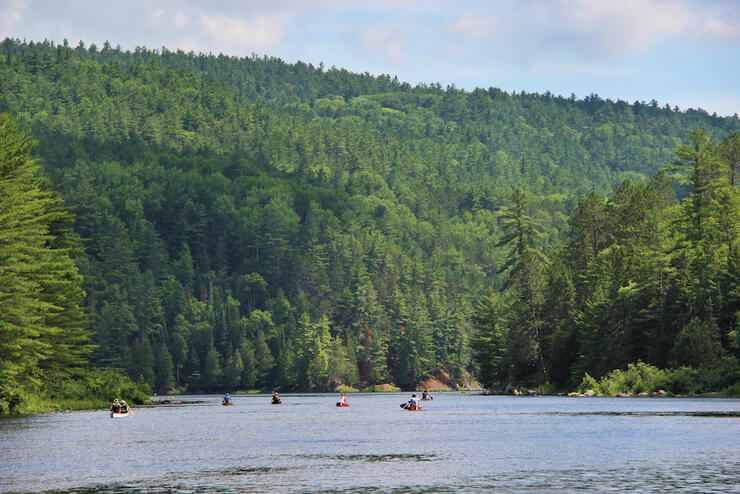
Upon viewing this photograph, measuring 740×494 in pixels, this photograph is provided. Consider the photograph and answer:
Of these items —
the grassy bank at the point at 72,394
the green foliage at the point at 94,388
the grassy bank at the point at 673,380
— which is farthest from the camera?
the grassy bank at the point at 673,380

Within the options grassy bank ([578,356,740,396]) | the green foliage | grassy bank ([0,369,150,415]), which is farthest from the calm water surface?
grassy bank ([578,356,740,396])

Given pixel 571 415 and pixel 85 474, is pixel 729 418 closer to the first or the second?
pixel 571 415

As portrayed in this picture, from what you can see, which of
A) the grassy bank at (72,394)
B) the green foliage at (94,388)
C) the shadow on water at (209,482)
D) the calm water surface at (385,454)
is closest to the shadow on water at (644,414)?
the calm water surface at (385,454)

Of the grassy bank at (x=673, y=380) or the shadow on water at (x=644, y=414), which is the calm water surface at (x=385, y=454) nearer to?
the shadow on water at (x=644, y=414)

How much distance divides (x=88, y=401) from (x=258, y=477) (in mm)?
69485

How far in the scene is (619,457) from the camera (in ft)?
151

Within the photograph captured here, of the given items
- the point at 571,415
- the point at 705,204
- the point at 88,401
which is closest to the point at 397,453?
the point at 571,415

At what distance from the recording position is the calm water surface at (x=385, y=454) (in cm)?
3803

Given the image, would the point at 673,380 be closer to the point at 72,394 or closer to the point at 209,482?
the point at 72,394

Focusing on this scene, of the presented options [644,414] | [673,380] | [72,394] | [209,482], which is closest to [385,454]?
[209,482]

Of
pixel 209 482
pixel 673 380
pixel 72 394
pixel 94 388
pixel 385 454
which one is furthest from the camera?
pixel 673 380

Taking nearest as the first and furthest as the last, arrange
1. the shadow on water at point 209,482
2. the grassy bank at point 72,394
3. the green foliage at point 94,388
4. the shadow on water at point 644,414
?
the shadow on water at point 209,482
the shadow on water at point 644,414
the grassy bank at point 72,394
the green foliage at point 94,388

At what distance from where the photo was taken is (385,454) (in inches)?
1982

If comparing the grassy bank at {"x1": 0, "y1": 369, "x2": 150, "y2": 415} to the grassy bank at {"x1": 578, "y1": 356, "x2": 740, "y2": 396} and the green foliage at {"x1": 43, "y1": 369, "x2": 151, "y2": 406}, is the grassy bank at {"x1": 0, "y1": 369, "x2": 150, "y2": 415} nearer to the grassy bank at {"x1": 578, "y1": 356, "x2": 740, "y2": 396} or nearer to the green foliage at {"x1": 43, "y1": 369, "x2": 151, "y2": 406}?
the green foliage at {"x1": 43, "y1": 369, "x2": 151, "y2": 406}
